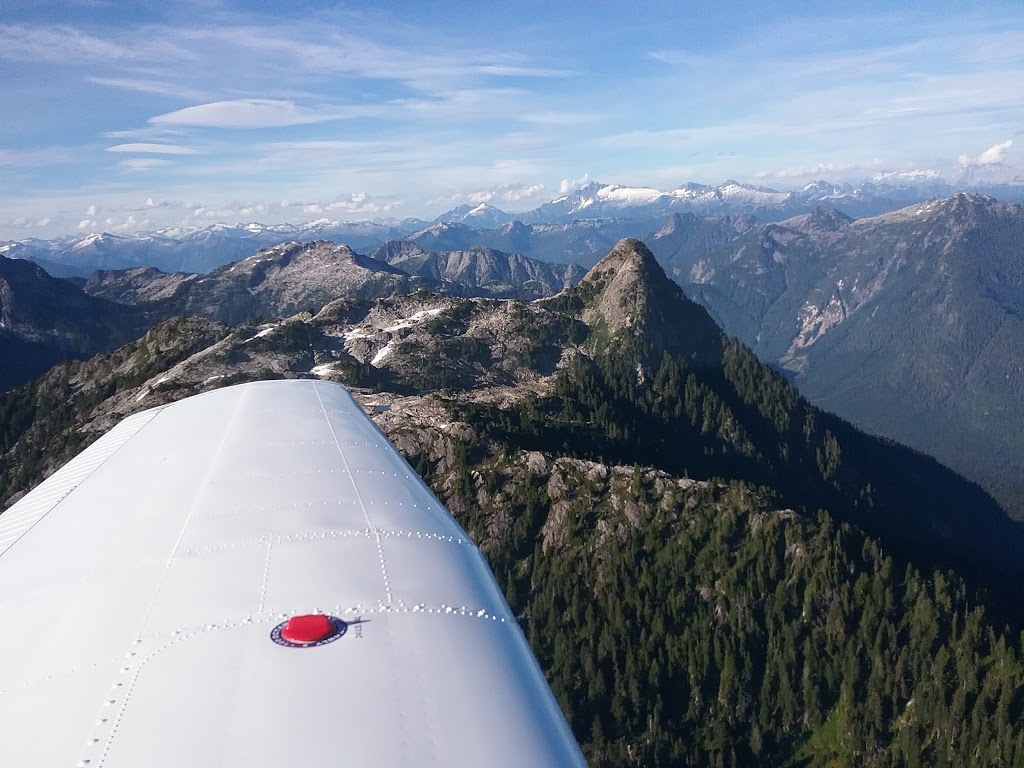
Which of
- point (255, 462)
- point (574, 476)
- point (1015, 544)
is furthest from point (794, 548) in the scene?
point (1015, 544)

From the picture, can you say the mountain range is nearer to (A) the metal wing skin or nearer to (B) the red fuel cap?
(A) the metal wing skin

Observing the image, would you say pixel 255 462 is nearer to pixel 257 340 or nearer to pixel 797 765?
pixel 797 765

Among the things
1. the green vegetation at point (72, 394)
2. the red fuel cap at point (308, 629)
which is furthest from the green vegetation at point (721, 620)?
the green vegetation at point (72, 394)

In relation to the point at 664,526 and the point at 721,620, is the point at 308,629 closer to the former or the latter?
the point at 721,620

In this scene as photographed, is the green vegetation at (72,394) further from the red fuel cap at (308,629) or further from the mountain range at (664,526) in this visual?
the red fuel cap at (308,629)

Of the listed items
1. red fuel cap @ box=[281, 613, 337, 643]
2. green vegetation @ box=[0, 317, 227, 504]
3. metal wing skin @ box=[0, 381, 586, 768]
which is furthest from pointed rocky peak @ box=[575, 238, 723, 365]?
red fuel cap @ box=[281, 613, 337, 643]
